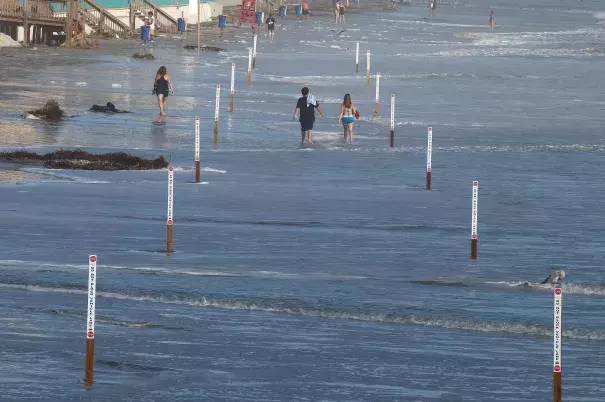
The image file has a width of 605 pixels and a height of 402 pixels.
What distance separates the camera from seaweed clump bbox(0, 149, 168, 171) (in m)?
29.7

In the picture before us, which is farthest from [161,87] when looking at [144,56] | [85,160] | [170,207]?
[144,56]

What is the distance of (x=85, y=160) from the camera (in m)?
30.4

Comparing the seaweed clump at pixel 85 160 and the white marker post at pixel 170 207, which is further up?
the white marker post at pixel 170 207

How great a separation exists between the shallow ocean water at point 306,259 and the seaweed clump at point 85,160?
2.16 ft

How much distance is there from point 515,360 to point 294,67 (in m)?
56.6

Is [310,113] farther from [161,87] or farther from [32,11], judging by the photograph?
[32,11]

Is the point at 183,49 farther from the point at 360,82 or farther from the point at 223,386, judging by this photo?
the point at 223,386

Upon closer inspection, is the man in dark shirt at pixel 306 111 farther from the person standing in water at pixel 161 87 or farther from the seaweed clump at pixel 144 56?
the seaweed clump at pixel 144 56

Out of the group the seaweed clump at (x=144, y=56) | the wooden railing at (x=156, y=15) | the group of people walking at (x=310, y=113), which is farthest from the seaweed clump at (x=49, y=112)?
the wooden railing at (x=156, y=15)

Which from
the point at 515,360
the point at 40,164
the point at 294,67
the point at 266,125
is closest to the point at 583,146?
the point at 266,125

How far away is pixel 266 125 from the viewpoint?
135 feet

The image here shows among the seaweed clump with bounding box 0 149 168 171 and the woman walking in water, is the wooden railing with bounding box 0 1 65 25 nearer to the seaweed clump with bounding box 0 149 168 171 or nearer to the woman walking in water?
the woman walking in water

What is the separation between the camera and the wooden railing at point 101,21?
82438 mm

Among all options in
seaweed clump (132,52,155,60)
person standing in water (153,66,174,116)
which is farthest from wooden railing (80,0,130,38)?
person standing in water (153,66,174,116)
